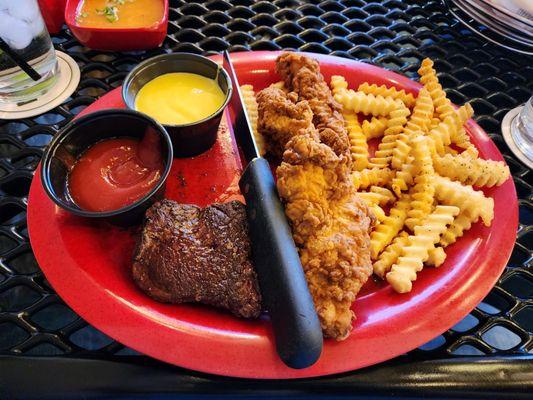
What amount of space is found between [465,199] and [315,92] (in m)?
0.87

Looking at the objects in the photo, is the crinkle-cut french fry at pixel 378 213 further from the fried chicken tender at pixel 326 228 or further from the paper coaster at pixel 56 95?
the paper coaster at pixel 56 95

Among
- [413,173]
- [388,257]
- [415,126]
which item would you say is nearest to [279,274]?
[388,257]

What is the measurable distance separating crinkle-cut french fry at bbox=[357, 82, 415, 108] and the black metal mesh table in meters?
0.51

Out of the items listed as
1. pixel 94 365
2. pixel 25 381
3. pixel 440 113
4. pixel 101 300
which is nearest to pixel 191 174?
pixel 101 300

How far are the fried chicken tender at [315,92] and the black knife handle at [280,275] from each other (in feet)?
1.50

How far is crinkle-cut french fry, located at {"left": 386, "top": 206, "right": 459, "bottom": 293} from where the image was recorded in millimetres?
1763

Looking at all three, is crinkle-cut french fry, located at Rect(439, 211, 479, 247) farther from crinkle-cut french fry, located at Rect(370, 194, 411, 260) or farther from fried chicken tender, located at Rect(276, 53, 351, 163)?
fried chicken tender, located at Rect(276, 53, 351, 163)

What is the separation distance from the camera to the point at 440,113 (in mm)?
2312

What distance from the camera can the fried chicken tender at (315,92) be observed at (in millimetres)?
2102

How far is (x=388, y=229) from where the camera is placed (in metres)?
1.93

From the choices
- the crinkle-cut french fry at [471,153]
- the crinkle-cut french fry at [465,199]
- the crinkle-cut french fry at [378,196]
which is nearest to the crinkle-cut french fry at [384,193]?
the crinkle-cut french fry at [378,196]

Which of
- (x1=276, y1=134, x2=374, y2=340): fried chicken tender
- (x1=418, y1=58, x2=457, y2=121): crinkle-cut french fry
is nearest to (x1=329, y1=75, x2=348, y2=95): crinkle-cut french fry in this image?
(x1=418, y1=58, x2=457, y2=121): crinkle-cut french fry

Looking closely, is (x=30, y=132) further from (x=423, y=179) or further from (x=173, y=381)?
(x=423, y=179)

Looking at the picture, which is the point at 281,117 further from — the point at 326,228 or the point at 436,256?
the point at 436,256
